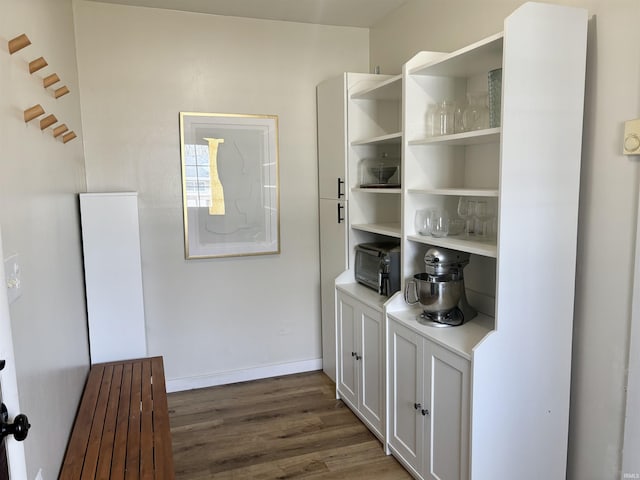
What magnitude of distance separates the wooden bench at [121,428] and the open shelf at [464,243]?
1.50 meters

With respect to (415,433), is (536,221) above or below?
above

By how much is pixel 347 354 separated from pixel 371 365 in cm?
37

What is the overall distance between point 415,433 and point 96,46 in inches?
120

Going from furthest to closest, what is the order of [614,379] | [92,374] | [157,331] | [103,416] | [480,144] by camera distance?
[157,331], [92,374], [480,144], [103,416], [614,379]

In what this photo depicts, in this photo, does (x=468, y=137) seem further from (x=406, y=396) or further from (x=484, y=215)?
(x=406, y=396)

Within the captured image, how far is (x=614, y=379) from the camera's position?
186cm

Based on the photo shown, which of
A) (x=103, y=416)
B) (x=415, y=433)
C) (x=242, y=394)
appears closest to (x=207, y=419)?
(x=242, y=394)

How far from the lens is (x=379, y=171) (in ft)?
10.1

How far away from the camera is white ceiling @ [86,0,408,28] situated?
3090 millimetres

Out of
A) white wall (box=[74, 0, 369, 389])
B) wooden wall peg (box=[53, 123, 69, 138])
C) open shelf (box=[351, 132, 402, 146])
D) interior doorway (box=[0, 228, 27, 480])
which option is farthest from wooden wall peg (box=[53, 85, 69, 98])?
open shelf (box=[351, 132, 402, 146])

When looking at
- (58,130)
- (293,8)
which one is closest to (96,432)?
(58,130)

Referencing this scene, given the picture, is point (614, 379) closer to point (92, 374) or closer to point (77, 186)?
point (92, 374)

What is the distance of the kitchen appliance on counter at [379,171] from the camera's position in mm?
3035

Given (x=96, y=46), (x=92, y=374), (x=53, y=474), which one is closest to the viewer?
(x=53, y=474)
